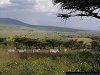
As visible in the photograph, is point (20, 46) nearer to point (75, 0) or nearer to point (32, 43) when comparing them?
point (32, 43)

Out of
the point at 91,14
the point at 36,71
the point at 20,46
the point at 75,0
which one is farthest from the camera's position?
the point at 20,46

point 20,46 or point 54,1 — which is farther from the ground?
point 54,1

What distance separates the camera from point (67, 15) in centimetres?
4050

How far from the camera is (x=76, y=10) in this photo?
→ 38594 mm

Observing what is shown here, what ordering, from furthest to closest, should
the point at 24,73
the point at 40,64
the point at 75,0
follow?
the point at 75,0 < the point at 40,64 < the point at 24,73

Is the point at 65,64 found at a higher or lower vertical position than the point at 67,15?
lower

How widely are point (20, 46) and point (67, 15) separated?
312 inches

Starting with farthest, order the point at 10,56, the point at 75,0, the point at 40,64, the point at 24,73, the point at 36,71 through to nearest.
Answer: the point at 75,0
the point at 10,56
the point at 40,64
the point at 36,71
the point at 24,73

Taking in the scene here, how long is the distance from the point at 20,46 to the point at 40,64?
21.3 meters

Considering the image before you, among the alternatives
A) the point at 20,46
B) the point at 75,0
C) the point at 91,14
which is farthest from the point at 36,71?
the point at 20,46

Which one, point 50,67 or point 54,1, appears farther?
point 54,1

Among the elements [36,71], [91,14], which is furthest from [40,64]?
[91,14]

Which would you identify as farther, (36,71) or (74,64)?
(74,64)

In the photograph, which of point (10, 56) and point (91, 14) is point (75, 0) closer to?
point (91, 14)
